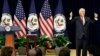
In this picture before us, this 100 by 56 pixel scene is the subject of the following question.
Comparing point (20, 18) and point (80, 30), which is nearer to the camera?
point (80, 30)

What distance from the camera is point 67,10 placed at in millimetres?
11633

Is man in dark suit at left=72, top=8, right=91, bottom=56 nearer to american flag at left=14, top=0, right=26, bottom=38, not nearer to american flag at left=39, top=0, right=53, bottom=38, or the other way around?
american flag at left=39, top=0, right=53, bottom=38

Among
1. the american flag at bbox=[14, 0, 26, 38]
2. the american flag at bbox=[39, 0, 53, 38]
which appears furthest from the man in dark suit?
the american flag at bbox=[14, 0, 26, 38]

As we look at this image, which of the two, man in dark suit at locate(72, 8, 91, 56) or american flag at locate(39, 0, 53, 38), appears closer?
man in dark suit at locate(72, 8, 91, 56)

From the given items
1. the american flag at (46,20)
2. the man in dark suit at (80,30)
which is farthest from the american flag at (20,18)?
the man in dark suit at (80,30)

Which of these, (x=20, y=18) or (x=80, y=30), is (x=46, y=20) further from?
(x=80, y=30)

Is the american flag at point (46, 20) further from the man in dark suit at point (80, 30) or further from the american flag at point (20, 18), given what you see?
the man in dark suit at point (80, 30)

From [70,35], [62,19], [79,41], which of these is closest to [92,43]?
[79,41]

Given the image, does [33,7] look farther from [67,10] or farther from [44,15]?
[67,10]

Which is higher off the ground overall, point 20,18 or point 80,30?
point 20,18

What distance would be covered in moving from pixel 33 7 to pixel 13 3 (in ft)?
3.50

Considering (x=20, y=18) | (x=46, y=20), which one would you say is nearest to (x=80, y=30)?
(x=46, y=20)

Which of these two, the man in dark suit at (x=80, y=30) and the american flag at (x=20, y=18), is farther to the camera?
the american flag at (x=20, y=18)

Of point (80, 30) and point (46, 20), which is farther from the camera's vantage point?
point (46, 20)
